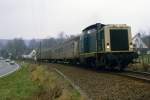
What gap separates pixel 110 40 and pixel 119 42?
699mm

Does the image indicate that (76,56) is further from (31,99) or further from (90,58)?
(31,99)

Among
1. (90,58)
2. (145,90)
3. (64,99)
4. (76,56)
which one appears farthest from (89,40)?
(64,99)

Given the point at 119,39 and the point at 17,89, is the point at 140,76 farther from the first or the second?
the point at 17,89

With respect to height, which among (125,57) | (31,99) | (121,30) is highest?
(121,30)

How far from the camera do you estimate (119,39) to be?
→ 2658 cm

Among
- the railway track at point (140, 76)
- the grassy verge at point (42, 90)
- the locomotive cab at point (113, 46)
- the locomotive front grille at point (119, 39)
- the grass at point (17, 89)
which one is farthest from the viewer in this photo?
the locomotive front grille at point (119, 39)

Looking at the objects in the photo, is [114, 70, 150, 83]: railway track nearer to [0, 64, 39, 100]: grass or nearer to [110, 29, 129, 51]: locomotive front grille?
[110, 29, 129, 51]: locomotive front grille

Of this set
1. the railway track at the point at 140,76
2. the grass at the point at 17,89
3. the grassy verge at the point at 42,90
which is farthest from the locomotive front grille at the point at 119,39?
the grass at the point at 17,89

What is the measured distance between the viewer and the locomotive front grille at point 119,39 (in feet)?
86.3

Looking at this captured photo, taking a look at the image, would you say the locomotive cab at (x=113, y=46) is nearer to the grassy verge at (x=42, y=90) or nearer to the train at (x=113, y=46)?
the train at (x=113, y=46)

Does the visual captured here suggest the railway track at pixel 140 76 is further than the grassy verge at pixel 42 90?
Yes

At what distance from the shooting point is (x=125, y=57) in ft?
83.5

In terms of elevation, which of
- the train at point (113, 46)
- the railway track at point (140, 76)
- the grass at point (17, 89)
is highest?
the train at point (113, 46)

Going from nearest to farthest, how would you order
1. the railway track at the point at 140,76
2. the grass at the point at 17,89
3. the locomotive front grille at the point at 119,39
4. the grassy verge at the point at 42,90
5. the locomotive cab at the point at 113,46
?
the grassy verge at the point at 42,90 < the grass at the point at 17,89 < the railway track at the point at 140,76 < the locomotive cab at the point at 113,46 < the locomotive front grille at the point at 119,39
